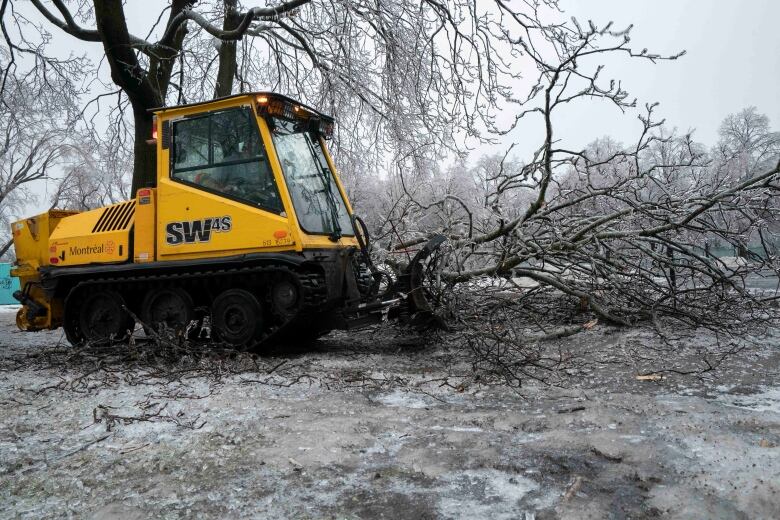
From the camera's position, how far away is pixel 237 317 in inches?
238

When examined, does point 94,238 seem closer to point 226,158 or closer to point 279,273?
point 226,158

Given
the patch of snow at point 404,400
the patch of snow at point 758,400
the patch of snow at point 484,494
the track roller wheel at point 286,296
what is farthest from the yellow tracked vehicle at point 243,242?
the patch of snow at point 484,494

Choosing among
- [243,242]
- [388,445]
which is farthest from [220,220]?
[388,445]

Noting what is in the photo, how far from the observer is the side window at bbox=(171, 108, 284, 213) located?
Result: 5.78m

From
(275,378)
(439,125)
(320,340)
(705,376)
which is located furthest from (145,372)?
(439,125)

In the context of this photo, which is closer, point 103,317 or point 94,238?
point 94,238

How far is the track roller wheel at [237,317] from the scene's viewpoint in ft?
19.4

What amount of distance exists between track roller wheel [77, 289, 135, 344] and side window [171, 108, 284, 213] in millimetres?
1722

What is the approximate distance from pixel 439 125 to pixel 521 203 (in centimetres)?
294

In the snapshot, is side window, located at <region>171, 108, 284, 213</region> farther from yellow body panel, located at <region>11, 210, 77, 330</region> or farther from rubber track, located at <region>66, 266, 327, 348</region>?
yellow body panel, located at <region>11, 210, 77, 330</region>

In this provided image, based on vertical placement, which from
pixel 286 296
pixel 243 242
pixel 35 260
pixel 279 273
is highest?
pixel 243 242

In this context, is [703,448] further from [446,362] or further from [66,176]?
[66,176]

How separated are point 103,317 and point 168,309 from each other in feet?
3.39

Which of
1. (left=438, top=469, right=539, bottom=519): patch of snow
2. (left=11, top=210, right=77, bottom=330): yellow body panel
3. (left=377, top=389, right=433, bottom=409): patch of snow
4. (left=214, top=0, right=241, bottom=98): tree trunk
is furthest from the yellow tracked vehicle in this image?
(left=214, top=0, right=241, bottom=98): tree trunk
